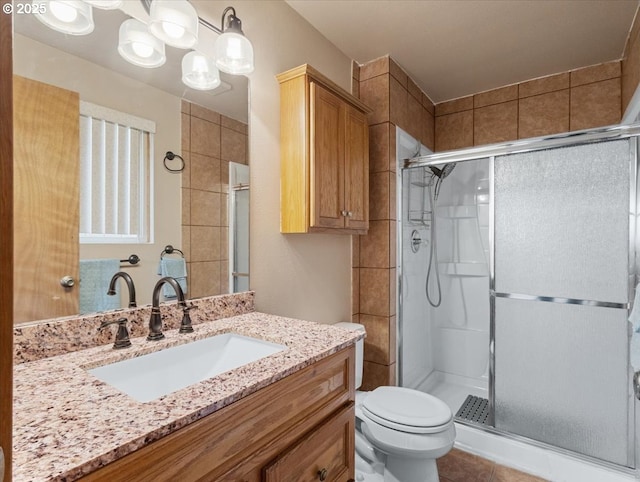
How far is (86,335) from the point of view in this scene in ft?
3.39

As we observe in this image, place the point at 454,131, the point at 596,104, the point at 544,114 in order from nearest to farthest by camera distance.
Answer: the point at 596,104
the point at 544,114
the point at 454,131

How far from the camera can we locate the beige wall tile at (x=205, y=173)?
53.7 inches

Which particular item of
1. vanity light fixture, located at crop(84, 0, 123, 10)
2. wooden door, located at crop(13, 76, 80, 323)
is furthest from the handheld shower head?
wooden door, located at crop(13, 76, 80, 323)

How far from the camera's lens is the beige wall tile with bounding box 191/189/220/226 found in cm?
136

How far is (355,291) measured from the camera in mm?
2359

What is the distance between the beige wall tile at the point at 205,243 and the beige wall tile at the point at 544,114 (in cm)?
250

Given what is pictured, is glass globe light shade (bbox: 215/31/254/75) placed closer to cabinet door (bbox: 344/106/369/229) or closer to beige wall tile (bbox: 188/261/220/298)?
cabinet door (bbox: 344/106/369/229)

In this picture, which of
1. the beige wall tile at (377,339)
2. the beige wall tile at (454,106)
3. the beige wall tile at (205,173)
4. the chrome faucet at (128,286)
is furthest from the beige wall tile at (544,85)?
the chrome faucet at (128,286)

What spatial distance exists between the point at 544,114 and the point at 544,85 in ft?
0.71

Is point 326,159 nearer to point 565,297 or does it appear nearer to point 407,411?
point 407,411

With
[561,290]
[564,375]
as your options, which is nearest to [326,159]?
[561,290]

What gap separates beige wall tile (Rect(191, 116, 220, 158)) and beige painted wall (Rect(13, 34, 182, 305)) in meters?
0.07

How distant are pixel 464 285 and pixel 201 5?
9.25 feet

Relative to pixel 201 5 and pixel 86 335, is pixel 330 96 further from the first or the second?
pixel 86 335
